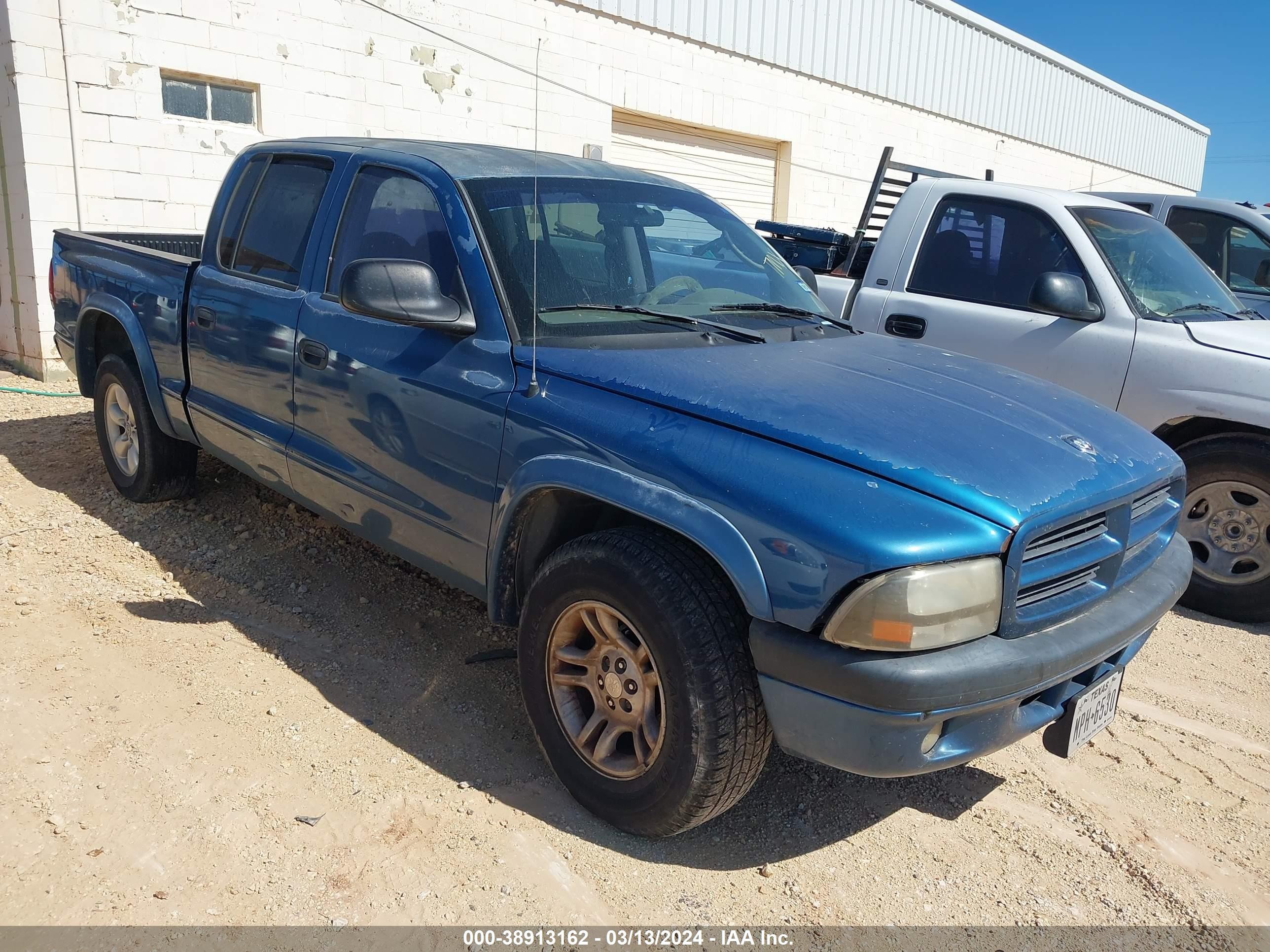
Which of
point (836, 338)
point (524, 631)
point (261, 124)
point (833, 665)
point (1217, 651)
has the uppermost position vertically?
point (261, 124)

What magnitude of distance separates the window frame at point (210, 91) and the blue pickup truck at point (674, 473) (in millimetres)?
4463

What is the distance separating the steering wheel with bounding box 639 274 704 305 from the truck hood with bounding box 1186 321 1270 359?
2.70 meters

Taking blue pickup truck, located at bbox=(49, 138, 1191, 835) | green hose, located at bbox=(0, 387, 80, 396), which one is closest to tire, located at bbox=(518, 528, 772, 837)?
blue pickup truck, located at bbox=(49, 138, 1191, 835)

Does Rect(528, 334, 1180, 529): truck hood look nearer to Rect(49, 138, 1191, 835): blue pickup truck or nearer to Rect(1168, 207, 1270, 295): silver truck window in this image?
Rect(49, 138, 1191, 835): blue pickup truck

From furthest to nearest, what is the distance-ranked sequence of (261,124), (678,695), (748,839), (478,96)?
(478,96) < (261,124) < (748,839) < (678,695)

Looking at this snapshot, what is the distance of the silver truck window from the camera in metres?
6.75

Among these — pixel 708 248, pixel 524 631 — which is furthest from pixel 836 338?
pixel 524 631

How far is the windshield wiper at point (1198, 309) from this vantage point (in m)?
4.94

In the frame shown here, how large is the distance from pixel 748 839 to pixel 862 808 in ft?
1.37

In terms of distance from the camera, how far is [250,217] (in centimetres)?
428

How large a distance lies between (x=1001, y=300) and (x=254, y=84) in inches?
249

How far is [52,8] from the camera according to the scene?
7.07 meters

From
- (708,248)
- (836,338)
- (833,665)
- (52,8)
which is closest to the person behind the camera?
(833,665)

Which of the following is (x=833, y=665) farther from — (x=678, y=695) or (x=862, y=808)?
(x=862, y=808)
